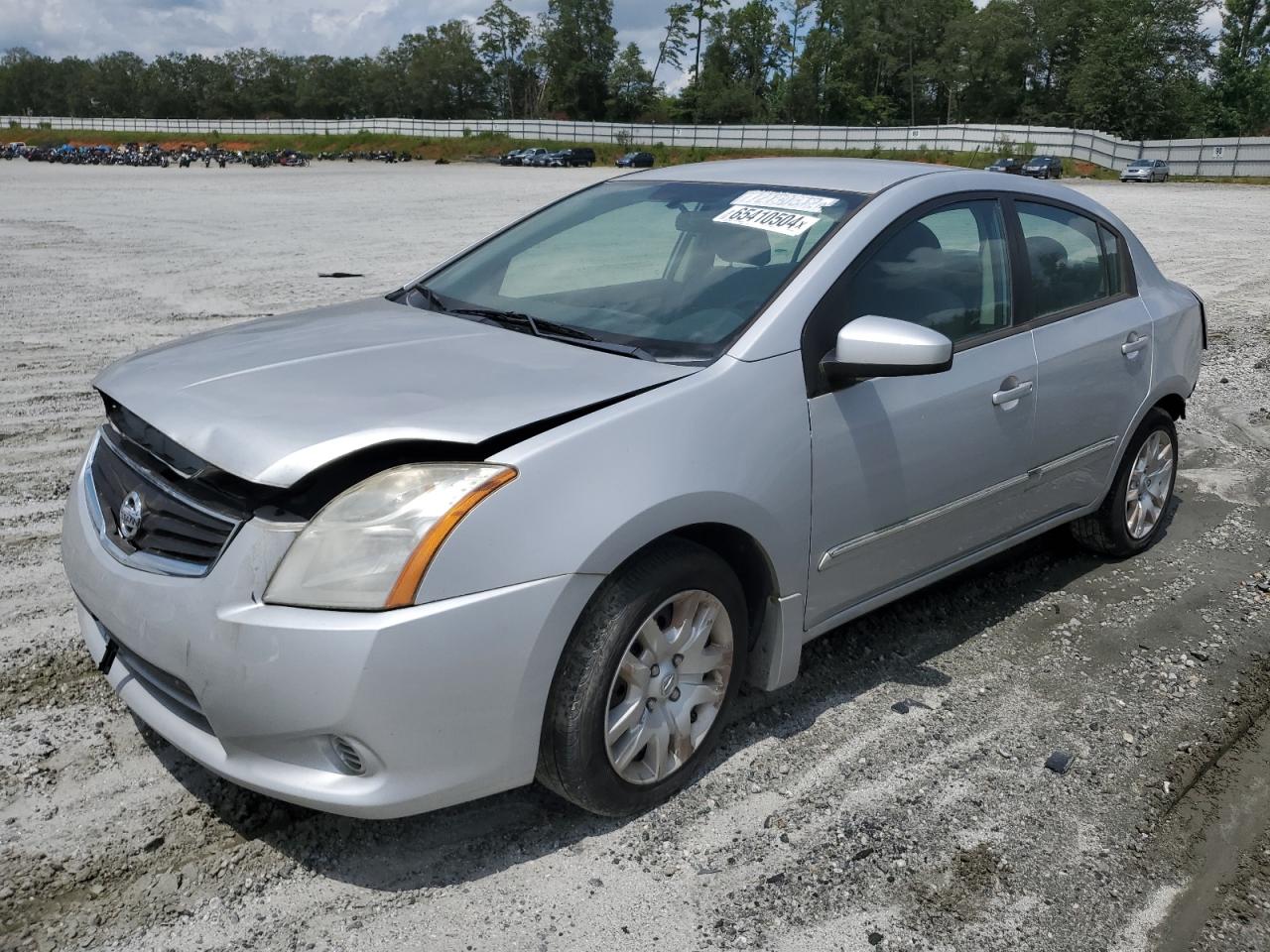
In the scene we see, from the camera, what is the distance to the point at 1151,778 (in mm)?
3242

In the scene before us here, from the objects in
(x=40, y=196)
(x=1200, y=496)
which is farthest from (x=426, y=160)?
(x=1200, y=496)

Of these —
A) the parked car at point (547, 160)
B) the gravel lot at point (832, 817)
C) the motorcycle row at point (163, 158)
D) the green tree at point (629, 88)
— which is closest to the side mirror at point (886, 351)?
the gravel lot at point (832, 817)

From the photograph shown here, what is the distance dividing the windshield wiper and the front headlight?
2.47ft

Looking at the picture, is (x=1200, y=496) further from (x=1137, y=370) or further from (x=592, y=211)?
(x=592, y=211)

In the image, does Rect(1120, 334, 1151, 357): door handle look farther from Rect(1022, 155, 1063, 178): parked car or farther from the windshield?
Rect(1022, 155, 1063, 178): parked car

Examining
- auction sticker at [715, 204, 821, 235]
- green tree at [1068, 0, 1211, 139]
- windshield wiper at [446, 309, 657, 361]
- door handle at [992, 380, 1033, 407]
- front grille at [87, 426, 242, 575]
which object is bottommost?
front grille at [87, 426, 242, 575]

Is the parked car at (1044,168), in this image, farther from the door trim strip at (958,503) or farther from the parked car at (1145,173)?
the door trim strip at (958,503)

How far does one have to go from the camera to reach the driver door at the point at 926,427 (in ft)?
10.6

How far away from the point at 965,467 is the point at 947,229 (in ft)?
2.70

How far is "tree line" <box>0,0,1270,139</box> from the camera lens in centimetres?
7675

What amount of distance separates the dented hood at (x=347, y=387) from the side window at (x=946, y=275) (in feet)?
2.78

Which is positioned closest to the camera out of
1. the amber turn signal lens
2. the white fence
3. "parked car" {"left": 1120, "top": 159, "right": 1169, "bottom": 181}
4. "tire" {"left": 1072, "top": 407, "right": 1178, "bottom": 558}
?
the amber turn signal lens

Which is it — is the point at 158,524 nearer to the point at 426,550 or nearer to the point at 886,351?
the point at 426,550

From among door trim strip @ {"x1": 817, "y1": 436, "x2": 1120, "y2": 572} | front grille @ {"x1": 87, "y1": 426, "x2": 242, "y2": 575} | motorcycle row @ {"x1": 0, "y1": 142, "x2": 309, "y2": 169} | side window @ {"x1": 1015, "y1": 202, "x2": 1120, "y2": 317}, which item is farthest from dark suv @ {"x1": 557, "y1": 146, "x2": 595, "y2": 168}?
front grille @ {"x1": 87, "y1": 426, "x2": 242, "y2": 575}
